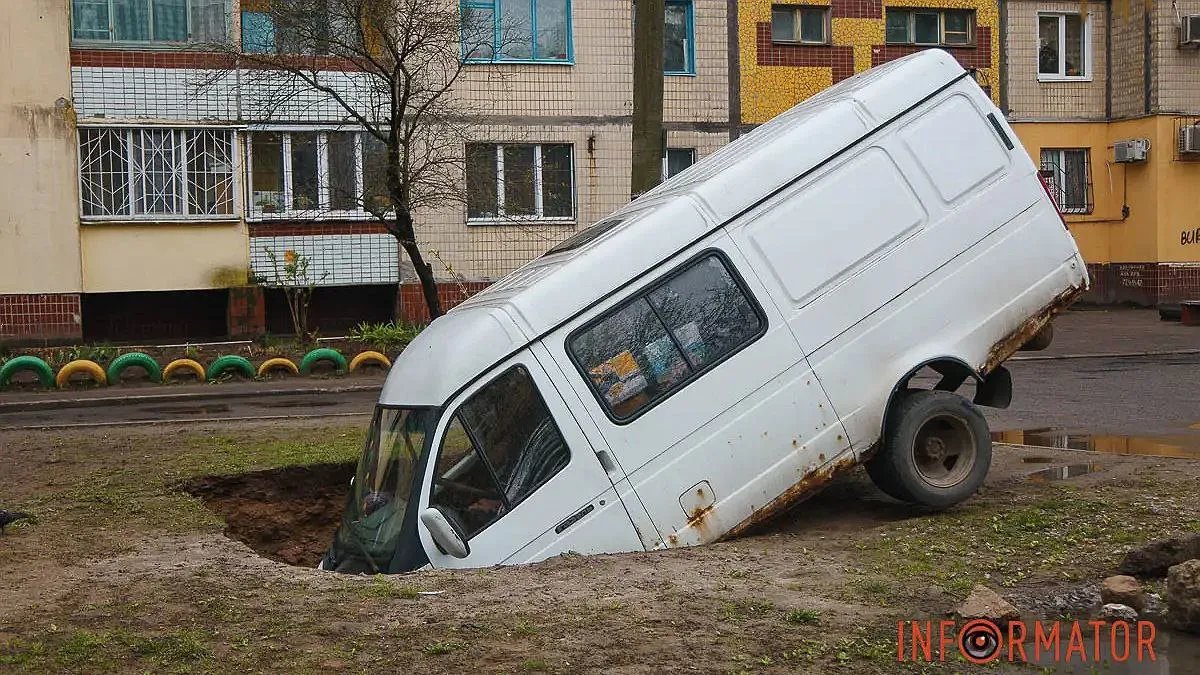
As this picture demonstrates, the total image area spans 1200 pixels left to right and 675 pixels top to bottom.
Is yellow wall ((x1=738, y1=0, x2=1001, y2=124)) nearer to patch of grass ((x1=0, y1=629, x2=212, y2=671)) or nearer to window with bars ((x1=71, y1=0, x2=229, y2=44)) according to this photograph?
window with bars ((x1=71, y1=0, x2=229, y2=44))

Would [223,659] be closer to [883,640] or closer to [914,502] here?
[883,640]

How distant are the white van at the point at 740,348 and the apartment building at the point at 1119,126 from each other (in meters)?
21.2

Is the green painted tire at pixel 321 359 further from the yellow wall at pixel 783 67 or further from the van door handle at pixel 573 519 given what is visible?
the van door handle at pixel 573 519

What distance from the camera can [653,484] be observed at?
26.3 ft

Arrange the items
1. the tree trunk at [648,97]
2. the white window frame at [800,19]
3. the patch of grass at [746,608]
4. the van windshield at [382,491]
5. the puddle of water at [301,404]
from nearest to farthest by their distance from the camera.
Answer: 1. the patch of grass at [746,608]
2. the van windshield at [382,491]
3. the tree trunk at [648,97]
4. the puddle of water at [301,404]
5. the white window frame at [800,19]

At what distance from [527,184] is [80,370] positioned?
9577mm

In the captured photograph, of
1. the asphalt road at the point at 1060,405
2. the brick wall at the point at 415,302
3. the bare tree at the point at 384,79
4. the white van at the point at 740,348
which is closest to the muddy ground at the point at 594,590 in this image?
the white van at the point at 740,348

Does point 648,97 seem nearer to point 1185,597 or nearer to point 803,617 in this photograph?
point 803,617

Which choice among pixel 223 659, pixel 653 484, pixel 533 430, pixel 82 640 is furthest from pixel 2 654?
pixel 653 484

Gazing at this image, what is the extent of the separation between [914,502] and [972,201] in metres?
2.09

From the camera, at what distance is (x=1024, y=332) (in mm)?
9305

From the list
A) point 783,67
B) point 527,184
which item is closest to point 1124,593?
point 527,184

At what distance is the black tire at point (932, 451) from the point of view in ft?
28.5

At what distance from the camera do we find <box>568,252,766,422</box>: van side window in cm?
814
